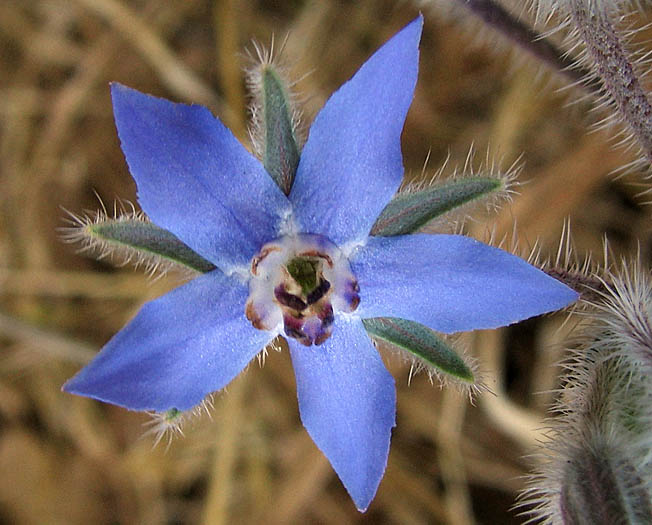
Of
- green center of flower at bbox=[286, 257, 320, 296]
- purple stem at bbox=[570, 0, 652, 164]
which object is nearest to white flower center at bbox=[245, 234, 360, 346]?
green center of flower at bbox=[286, 257, 320, 296]

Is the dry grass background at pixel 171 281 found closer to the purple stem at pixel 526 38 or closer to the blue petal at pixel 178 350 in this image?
the purple stem at pixel 526 38

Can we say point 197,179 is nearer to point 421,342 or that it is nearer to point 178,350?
point 178,350

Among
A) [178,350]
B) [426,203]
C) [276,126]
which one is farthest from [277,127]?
[178,350]

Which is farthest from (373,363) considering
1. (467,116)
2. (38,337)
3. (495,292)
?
(38,337)

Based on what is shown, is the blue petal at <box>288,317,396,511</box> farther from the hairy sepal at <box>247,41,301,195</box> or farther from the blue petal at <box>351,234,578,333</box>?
the hairy sepal at <box>247,41,301,195</box>

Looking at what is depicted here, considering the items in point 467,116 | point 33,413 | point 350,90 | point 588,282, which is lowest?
point 588,282

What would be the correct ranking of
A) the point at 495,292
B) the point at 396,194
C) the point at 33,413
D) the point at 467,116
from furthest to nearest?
the point at 33,413
the point at 467,116
the point at 396,194
the point at 495,292

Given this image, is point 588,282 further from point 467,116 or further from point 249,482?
point 249,482
